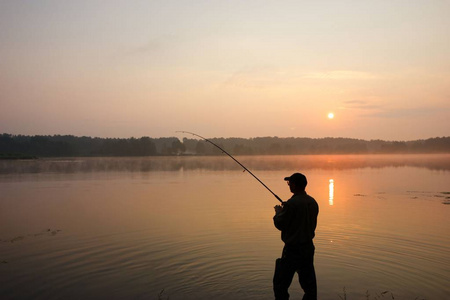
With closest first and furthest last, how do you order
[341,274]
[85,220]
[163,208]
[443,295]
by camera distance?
[443,295], [341,274], [85,220], [163,208]

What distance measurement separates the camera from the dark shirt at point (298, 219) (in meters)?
6.20

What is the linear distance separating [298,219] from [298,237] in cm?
26

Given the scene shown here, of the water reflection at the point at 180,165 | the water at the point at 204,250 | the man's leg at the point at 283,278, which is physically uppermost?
the water reflection at the point at 180,165

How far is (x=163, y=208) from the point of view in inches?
766

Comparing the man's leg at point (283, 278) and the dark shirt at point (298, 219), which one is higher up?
the dark shirt at point (298, 219)

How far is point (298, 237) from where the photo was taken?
245 inches

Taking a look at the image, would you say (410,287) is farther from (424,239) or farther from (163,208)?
(163,208)

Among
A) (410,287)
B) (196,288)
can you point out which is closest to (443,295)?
(410,287)

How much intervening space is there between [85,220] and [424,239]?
1186cm

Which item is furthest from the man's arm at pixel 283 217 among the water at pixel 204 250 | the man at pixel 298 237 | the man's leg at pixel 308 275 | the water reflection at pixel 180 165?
the water reflection at pixel 180 165

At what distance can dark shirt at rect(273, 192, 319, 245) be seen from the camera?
6.20m

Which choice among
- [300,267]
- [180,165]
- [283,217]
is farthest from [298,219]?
[180,165]

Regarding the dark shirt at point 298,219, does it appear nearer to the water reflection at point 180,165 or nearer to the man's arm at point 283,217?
the man's arm at point 283,217

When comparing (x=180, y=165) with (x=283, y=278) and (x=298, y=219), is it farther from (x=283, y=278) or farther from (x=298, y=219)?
(x=298, y=219)
